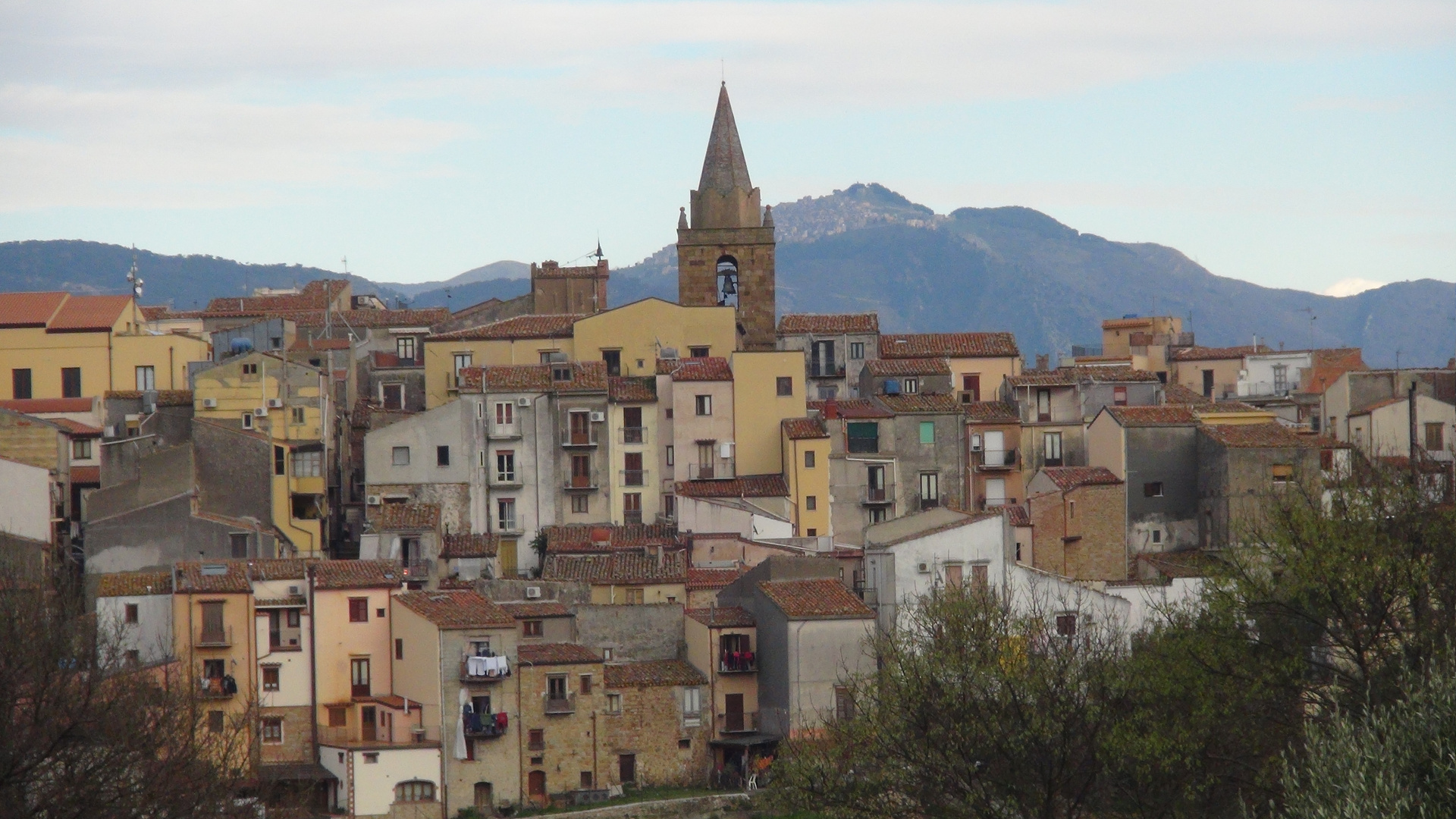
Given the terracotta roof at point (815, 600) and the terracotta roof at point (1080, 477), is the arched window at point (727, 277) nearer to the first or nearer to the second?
the terracotta roof at point (1080, 477)

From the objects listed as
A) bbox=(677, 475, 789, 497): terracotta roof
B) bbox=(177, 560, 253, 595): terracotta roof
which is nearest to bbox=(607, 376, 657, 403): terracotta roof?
bbox=(677, 475, 789, 497): terracotta roof

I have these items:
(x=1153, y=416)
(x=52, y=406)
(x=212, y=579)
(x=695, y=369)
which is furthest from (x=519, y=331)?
(x=1153, y=416)

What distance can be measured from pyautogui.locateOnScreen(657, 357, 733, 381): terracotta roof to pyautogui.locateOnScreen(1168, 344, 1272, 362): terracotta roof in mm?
35289

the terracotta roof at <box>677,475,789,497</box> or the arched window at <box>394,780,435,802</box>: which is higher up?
the terracotta roof at <box>677,475,789,497</box>

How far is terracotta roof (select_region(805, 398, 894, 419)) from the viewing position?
66812mm

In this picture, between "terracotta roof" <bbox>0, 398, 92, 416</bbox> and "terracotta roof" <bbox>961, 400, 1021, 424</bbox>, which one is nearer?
"terracotta roof" <bbox>961, 400, 1021, 424</bbox>

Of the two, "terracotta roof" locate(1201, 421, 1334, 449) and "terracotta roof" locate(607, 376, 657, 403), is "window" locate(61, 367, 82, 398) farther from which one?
"terracotta roof" locate(1201, 421, 1334, 449)

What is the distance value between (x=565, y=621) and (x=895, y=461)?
1369 cm

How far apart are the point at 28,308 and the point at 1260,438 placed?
3852 cm

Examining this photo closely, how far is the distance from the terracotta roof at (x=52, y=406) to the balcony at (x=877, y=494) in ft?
77.6

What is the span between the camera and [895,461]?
2621 inches

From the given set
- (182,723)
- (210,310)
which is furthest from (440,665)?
(210,310)

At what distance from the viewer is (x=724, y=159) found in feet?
258

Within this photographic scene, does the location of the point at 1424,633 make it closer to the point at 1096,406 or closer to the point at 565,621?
the point at 565,621
